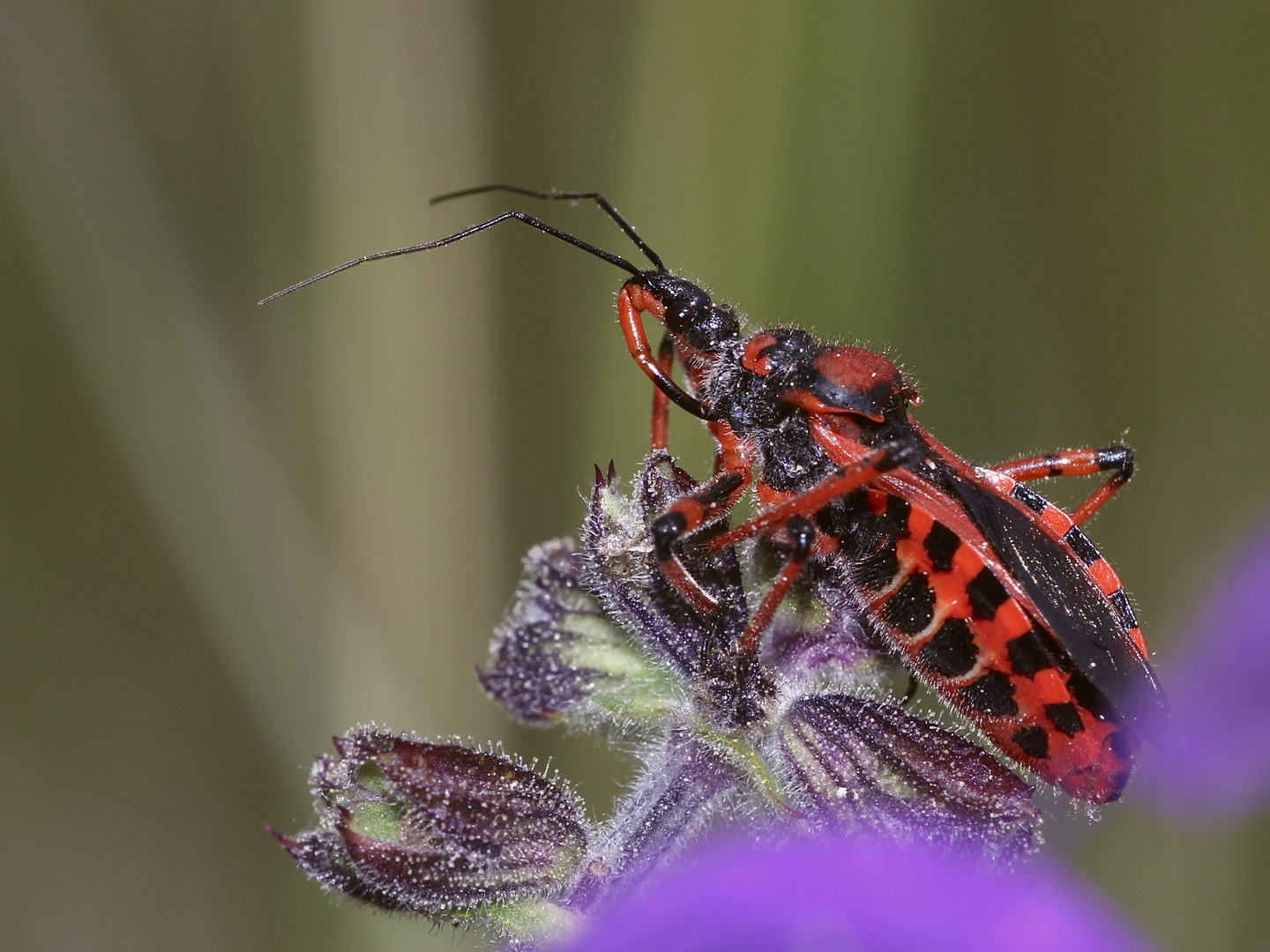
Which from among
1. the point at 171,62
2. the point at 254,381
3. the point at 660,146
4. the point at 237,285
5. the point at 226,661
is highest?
the point at 171,62

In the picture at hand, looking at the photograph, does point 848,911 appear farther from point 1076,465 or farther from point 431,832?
point 1076,465

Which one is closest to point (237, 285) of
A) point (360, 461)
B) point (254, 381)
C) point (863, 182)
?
point (254, 381)

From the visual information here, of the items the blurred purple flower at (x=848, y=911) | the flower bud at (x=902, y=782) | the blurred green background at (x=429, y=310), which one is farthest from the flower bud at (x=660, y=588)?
the blurred green background at (x=429, y=310)

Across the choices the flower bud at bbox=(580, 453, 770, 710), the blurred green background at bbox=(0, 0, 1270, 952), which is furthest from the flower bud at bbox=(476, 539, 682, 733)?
the blurred green background at bbox=(0, 0, 1270, 952)

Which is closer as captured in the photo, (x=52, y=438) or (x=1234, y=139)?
(x=1234, y=139)

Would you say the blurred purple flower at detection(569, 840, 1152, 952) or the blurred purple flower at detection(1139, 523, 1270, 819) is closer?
the blurred purple flower at detection(569, 840, 1152, 952)

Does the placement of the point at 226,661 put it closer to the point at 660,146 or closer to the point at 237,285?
the point at 237,285

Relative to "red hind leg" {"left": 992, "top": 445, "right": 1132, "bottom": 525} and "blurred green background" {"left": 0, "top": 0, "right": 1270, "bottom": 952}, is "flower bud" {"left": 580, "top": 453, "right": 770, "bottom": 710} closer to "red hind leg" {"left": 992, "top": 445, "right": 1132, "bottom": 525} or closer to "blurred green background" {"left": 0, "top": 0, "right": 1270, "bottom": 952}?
"red hind leg" {"left": 992, "top": 445, "right": 1132, "bottom": 525}

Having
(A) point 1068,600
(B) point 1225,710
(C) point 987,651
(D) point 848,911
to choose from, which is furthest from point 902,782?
(D) point 848,911
